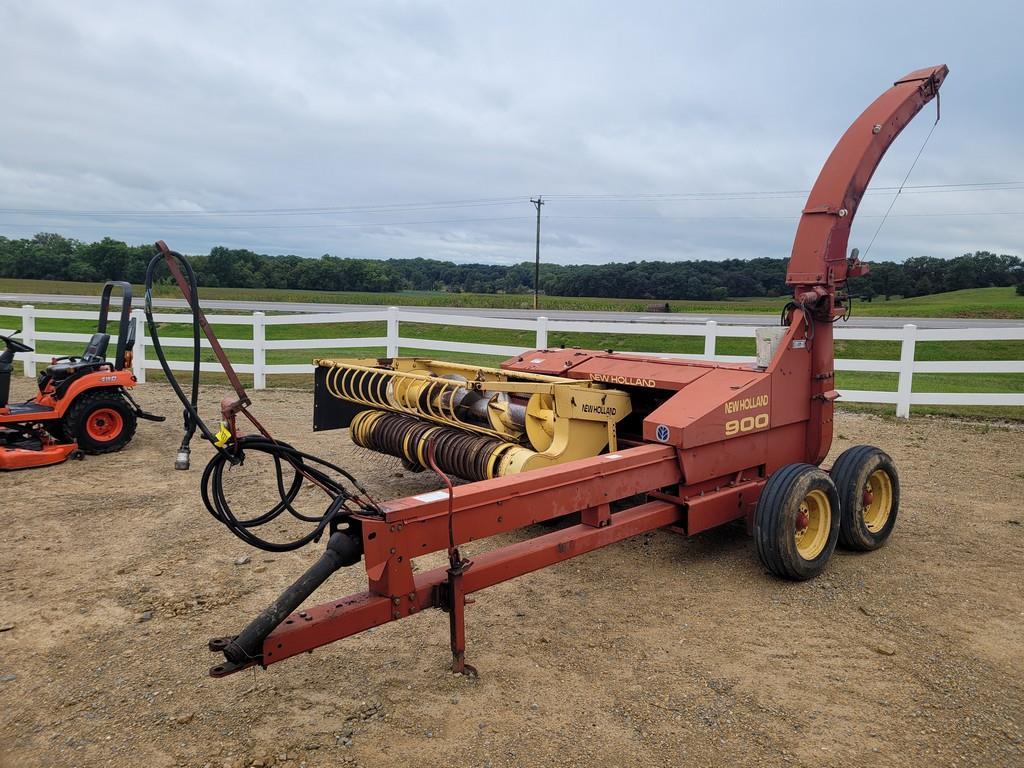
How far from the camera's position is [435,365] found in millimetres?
6922

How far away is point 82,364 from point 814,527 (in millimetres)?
6856

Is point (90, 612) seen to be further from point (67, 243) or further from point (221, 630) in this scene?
point (67, 243)

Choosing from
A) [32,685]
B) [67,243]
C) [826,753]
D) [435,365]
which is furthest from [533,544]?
[67,243]

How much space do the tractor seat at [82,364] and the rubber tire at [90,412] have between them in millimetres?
234

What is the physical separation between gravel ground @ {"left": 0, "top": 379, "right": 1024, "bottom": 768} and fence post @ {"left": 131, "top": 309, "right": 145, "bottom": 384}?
20.1ft

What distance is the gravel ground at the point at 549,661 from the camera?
9.70 ft

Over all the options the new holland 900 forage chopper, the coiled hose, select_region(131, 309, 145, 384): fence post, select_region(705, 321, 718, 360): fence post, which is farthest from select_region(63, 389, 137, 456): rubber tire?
select_region(705, 321, 718, 360): fence post

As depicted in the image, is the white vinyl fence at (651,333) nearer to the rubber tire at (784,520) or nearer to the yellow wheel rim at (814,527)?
the yellow wheel rim at (814,527)

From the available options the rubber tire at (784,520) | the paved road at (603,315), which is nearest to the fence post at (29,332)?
the rubber tire at (784,520)

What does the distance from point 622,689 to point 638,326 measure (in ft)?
26.3

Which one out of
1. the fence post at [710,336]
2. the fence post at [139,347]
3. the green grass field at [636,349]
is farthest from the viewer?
the green grass field at [636,349]

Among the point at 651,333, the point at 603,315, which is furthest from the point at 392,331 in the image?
the point at 603,315

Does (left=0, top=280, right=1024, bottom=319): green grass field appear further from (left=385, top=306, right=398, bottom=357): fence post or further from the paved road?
(left=385, top=306, right=398, bottom=357): fence post

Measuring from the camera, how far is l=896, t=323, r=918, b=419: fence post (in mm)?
9844
